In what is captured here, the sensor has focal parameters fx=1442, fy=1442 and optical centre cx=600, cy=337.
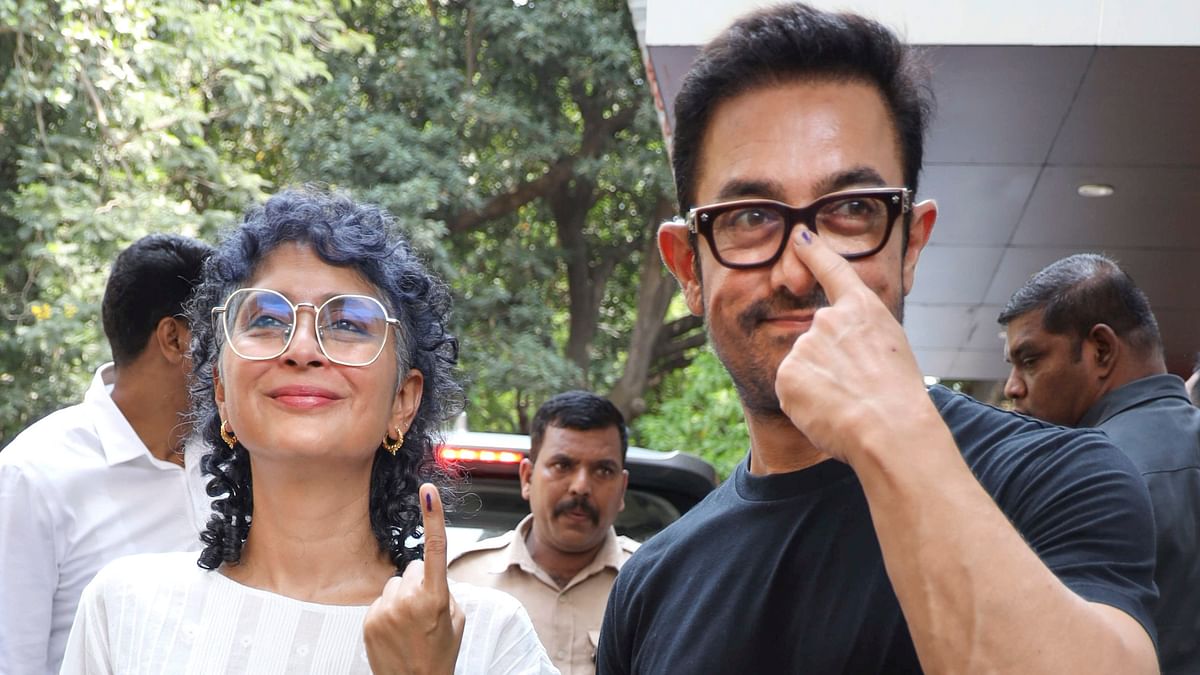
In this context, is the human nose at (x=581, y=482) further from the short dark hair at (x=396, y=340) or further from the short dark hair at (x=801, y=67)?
the short dark hair at (x=801, y=67)

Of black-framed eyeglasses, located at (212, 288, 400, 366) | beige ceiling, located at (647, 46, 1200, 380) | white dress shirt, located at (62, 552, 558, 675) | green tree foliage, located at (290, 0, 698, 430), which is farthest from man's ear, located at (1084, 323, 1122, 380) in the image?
green tree foliage, located at (290, 0, 698, 430)

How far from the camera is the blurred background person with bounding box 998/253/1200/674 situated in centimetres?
412

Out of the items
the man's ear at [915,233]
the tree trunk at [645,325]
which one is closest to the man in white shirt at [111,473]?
the man's ear at [915,233]

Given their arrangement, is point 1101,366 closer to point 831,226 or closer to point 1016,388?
point 1016,388

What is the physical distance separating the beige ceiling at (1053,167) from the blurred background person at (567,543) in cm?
163

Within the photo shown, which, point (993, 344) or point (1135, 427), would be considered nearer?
point (1135, 427)

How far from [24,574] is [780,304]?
7.90 ft

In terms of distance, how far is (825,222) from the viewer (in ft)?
6.73

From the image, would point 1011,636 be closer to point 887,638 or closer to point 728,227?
point 887,638

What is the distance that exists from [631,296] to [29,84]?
9.51 metres

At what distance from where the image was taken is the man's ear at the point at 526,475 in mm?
5962

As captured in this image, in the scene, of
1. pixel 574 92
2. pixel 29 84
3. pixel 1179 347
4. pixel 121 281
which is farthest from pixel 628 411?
pixel 121 281

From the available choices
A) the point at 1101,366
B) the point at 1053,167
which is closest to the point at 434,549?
the point at 1101,366

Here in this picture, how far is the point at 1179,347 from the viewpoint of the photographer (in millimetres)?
13844
